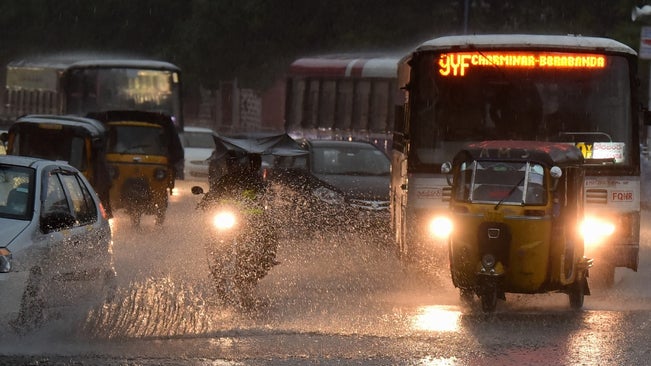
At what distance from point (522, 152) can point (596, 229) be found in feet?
7.23

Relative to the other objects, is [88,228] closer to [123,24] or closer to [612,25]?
[612,25]

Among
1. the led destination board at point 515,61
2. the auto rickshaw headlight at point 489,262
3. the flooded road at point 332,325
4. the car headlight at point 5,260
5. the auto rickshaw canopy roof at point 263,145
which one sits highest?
the led destination board at point 515,61

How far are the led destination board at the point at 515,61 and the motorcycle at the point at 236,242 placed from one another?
3.01 metres

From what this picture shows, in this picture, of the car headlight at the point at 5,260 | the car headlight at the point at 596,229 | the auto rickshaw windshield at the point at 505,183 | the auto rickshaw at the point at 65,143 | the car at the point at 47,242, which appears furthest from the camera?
the auto rickshaw at the point at 65,143

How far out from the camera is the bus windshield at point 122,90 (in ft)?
138

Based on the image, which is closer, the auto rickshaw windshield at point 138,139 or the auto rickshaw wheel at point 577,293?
the auto rickshaw wheel at point 577,293

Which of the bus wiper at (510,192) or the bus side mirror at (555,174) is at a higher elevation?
the bus side mirror at (555,174)

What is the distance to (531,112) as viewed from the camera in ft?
52.7

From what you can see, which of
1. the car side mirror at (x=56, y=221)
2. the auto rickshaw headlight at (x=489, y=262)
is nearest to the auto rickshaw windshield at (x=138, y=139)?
the auto rickshaw headlight at (x=489, y=262)

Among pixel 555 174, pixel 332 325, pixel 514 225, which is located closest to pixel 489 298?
pixel 514 225

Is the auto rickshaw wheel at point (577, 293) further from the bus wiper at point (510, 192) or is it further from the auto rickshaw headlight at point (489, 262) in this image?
the bus wiper at point (510, 192)

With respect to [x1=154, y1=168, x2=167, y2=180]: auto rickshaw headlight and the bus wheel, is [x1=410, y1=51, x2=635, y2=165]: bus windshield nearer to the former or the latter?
the bus wheel

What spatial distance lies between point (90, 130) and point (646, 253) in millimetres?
8048

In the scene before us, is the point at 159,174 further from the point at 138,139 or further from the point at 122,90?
the point at 122,90
